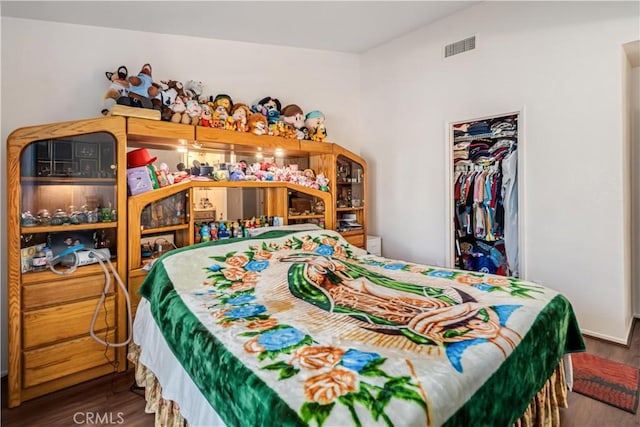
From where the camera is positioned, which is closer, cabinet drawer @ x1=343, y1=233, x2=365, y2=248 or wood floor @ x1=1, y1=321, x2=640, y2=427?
wood floor @ x1=1, y1=321, x2=640, y2=427

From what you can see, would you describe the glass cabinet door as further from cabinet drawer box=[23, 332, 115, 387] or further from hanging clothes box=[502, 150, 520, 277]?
cabinet drawer box=[23, 332, 115, 387]

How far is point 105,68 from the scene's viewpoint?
249 centimetres

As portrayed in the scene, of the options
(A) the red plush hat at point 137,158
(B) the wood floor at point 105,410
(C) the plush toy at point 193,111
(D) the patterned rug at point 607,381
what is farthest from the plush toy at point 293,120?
(D) the patterned rug at point 607,381

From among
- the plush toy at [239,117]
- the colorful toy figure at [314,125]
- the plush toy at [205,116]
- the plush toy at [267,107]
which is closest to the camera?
the plush toy at [205,116]

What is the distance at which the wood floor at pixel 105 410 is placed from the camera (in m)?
1.73

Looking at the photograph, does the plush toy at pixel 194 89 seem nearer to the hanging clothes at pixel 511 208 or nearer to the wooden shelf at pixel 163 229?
the wooden shelf at pixel 163 229

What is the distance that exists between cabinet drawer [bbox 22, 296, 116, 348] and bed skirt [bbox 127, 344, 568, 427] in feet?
1.63

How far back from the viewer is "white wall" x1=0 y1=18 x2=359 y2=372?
7.23 ft

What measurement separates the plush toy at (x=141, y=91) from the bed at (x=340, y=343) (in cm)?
111

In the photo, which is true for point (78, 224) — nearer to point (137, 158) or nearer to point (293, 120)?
point (137, 158)

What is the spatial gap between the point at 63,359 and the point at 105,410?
463 mm

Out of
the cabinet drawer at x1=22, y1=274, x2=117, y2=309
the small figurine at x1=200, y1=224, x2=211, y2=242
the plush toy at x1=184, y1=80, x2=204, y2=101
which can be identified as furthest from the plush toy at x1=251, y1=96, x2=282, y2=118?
the cabinet drawer at x1=22, y1=274, x2=117, y2=309

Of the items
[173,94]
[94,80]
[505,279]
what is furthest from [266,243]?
[94,80]

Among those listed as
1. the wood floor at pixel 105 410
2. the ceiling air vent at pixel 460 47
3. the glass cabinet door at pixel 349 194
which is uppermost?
the ceiling air vent at pixel 460 47
